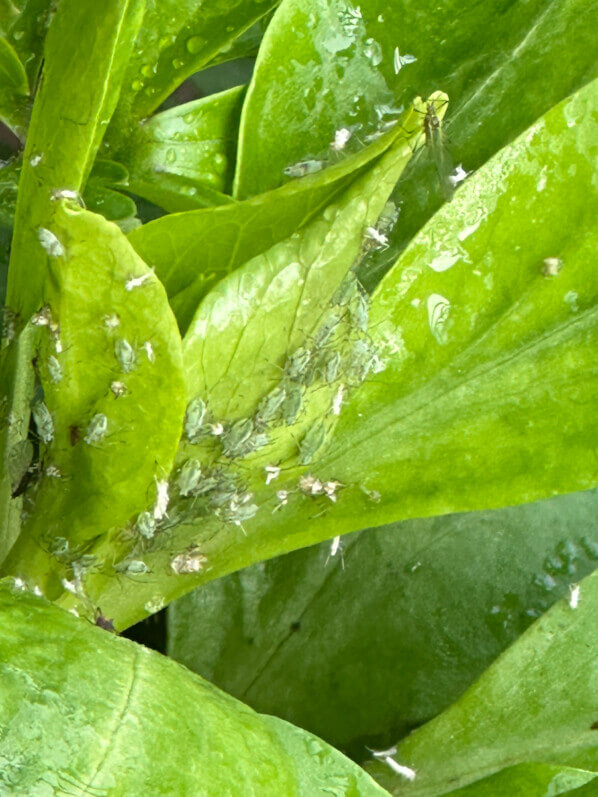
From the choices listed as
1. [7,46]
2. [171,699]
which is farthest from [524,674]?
[7,46]

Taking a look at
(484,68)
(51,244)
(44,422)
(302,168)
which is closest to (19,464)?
(44,422)

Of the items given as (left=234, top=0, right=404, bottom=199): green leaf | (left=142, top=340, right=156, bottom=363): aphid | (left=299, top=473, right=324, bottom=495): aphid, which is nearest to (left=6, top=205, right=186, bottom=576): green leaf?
(left=142, top=340, right=156, bottom=363): aphid

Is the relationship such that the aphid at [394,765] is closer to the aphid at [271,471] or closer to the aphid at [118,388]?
the aphid at [271,471]

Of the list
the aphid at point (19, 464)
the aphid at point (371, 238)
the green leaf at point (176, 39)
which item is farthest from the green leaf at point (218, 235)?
the green leaf at point (176, 39)

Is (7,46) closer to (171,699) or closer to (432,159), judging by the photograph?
(432,159)

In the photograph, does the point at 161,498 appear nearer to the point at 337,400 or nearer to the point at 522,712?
the point at 337,400

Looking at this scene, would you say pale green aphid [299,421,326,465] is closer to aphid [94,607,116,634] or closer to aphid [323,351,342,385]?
aphid [323,351,342,385]
